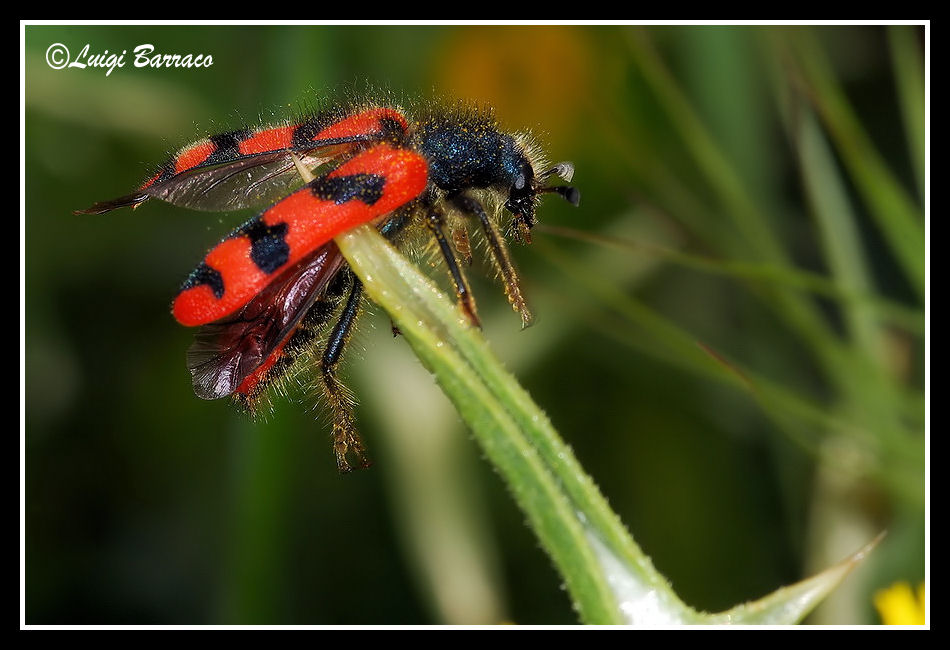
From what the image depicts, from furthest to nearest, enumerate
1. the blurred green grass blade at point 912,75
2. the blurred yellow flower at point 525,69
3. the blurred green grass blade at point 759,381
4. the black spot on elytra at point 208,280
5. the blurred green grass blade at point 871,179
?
the blurred yellow flower at point 525,69 < the blurred green grass blade at point 912,75 < the blurred green grass blade at point 871,179 < the blurred green grass blade at point 759,381 < the black spot on elytra at point 208,280

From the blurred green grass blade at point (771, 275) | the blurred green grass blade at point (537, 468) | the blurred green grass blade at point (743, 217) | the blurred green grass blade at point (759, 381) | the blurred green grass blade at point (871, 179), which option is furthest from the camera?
the blurred green grass blade at point (743, 217)

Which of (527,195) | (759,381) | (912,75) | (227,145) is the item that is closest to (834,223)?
(912,75)

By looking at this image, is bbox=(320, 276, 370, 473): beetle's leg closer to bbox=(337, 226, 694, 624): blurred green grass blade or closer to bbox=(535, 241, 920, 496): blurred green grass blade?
bbox=(337, 226, 694, 624): blurred green grass blade

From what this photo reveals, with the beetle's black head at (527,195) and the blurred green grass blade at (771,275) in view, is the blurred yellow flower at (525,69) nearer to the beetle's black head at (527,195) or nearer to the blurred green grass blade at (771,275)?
the blurred green grass blade at (771,275)

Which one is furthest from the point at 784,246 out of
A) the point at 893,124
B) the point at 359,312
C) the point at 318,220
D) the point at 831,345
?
the point at 318,220

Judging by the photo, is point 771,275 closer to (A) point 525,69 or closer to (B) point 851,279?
(B) point 851,279

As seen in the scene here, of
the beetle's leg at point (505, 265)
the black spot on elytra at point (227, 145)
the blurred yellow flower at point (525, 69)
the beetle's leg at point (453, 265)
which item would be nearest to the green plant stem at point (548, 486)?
the beetle's leg at point (453, 265)
